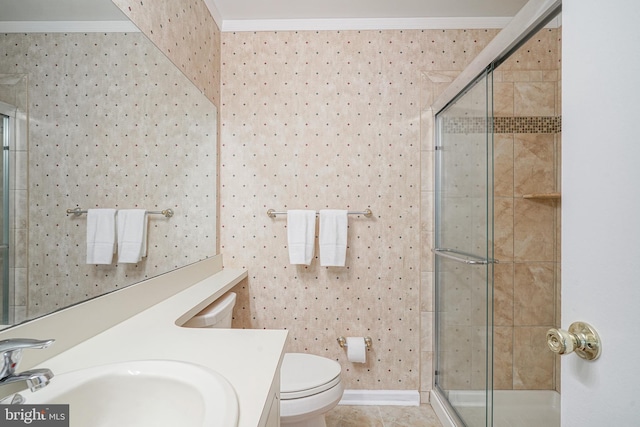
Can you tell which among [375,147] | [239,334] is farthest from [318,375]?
[375,147]

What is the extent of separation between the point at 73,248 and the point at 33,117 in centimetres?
32

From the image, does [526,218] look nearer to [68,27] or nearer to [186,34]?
[68,27]

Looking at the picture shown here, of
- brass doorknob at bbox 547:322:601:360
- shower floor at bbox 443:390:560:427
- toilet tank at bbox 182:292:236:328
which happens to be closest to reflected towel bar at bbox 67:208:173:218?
toilet tank at bbox 182:292:236:328

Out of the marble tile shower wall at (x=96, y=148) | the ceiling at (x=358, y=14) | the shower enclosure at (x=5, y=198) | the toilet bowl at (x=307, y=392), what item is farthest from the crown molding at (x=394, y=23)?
the toilet bowl at (x=307, y=392)

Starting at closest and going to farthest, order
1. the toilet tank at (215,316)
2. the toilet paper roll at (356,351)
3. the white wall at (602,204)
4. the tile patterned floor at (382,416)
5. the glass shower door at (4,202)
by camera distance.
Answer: the white wall at (602,204), the glass shower door at (4,202), the toilet tank at (215,316), the tile patterned floor at (382,416), the toilet paper roll at (356,351)

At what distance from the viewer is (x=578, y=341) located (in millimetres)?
589

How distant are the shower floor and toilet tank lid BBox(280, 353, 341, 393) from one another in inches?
25.1

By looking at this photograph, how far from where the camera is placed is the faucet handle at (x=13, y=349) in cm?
52

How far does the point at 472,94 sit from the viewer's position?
152 cm

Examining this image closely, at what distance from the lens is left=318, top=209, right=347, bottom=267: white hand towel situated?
1929 millimetres

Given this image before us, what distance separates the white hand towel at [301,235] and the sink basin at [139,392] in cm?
127

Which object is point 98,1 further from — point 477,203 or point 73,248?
point 477,203

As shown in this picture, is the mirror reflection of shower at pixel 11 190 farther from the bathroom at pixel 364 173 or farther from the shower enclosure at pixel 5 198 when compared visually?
the bathroom at pixel 364 173

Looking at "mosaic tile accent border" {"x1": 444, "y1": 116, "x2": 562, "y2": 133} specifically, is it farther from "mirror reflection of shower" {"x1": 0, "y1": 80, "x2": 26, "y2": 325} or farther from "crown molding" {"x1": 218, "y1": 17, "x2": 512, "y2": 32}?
"mirror reflection of shower" {"x1": 0, "y1": 80, "x2": 26, "y2": 325}
